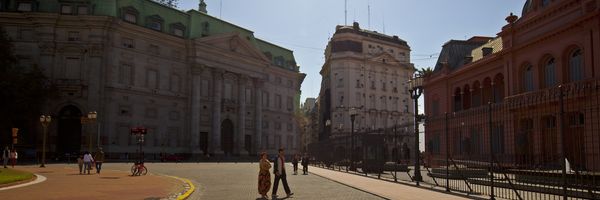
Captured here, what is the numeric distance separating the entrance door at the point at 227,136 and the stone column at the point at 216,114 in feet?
8.54

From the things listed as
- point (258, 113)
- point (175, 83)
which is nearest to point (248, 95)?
point (258, 113)

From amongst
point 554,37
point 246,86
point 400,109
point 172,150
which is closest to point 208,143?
point 172,150

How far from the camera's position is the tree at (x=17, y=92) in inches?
1956

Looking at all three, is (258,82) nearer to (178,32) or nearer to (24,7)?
(178,32)

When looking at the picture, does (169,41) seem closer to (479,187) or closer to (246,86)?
(246,86)

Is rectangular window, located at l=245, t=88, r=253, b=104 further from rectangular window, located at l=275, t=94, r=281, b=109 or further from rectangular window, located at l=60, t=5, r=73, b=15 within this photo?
rectangular window, located at l=60, t=5, r=73, b=15

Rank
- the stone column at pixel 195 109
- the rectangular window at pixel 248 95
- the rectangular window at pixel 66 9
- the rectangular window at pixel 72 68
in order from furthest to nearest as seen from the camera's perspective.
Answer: the rectangular window at pixel 248 95 < the stone column at pixel 195 109 < the rectangular window at pixel 66 9 < the rectangular window at pixel 72 68

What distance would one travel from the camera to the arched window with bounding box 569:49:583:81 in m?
28.5

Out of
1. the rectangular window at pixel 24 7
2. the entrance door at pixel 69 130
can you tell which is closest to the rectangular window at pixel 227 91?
the entrance door at pixel 69 130

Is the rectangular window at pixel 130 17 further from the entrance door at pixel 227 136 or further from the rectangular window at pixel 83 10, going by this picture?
the entrance door at pixel 227 136

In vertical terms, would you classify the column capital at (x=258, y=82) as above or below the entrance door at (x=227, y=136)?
above

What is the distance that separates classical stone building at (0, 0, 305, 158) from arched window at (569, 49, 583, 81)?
139ft

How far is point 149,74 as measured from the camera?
64.9 m

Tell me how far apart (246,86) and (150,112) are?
18.0 m
